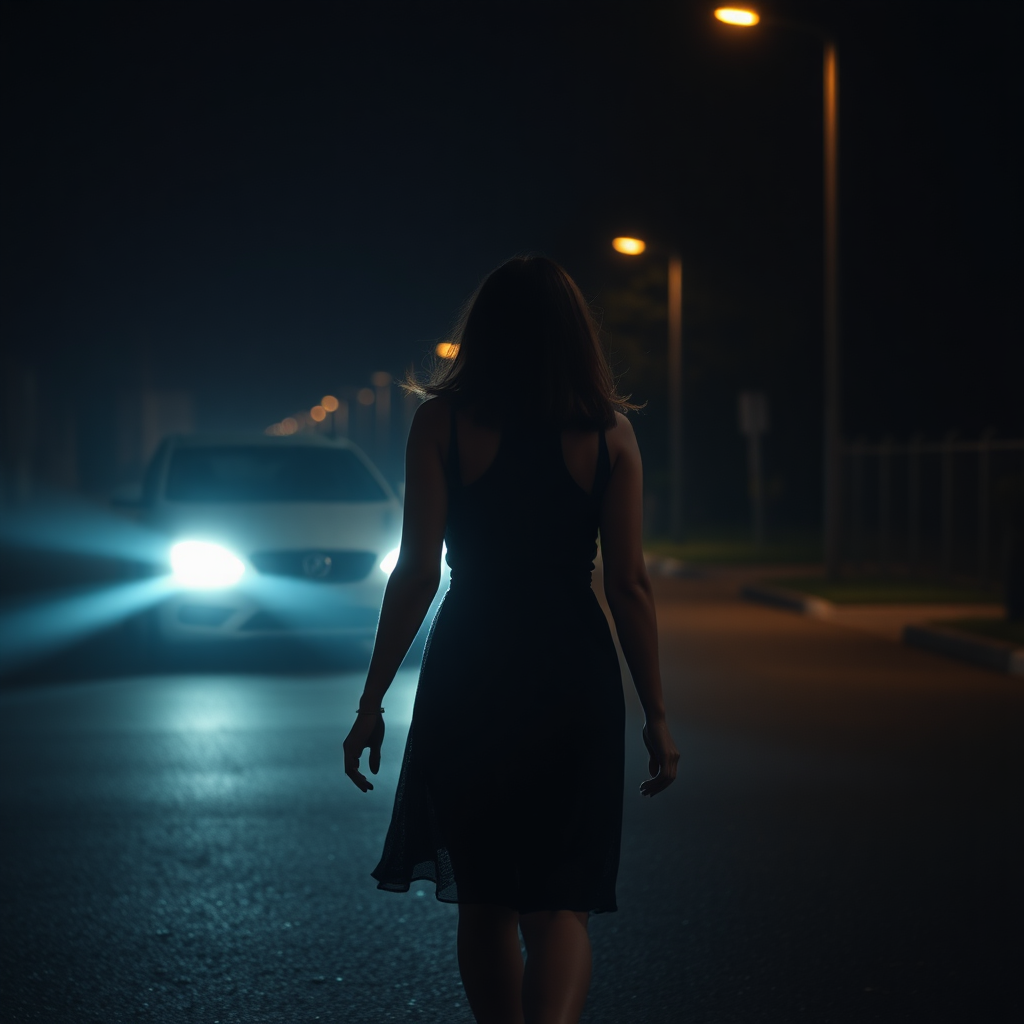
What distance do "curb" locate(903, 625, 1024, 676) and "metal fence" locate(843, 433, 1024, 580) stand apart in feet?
4.94

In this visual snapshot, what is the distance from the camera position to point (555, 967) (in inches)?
137

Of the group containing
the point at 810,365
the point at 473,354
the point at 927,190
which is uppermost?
the point at 927,190

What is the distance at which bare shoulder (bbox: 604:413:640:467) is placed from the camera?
11.9 ft

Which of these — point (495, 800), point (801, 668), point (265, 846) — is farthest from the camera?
point (801, 668)

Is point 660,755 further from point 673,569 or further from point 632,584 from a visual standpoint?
point 673,569

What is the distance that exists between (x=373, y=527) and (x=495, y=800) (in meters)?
9.30

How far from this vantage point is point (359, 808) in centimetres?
780

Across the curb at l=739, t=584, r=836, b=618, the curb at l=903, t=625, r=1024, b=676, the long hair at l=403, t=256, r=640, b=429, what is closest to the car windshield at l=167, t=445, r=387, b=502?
the curb at l=903, t=625, r=1024, b=676

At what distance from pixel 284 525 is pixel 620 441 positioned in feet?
30.7

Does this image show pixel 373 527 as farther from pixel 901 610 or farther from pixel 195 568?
pixel 901 610

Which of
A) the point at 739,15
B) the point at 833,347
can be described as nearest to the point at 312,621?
the point at 739,15

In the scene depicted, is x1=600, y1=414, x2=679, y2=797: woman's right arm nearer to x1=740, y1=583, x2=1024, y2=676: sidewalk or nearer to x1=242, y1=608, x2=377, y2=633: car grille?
x1=242, y1=608, x2=377, y2=633: car grille

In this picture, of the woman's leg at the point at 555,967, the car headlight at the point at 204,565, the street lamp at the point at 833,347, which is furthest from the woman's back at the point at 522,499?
the street lamp at the point at 833,347

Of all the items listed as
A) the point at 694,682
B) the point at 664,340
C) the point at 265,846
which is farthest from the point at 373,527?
the point at 664,340
